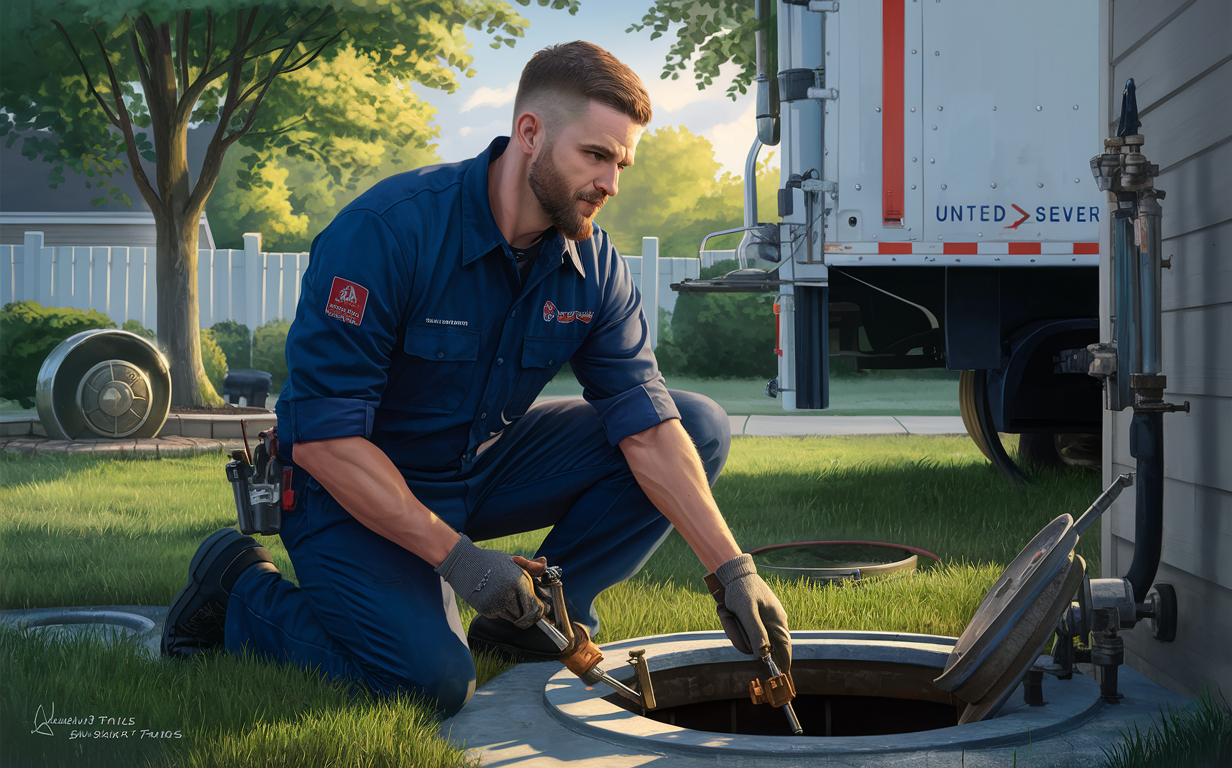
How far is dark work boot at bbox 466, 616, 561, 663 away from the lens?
2.77 metres

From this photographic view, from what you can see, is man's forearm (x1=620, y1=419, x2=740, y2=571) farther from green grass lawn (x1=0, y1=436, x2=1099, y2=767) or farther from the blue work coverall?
green grass lawn (x1=0, y1=436, x2=1099, y2=767)

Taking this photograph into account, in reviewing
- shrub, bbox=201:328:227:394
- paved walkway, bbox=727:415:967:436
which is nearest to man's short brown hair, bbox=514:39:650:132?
paved walkway, bbox=727:415:967:436

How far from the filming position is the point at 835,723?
2.80 metres

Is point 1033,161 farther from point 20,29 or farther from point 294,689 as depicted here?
point 20,29

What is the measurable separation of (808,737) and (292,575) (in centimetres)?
252

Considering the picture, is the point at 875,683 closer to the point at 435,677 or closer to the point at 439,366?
the point at 435,677

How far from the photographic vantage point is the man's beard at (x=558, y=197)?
2320 millimetres

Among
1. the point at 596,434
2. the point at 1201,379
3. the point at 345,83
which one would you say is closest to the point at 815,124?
the point at 596,434

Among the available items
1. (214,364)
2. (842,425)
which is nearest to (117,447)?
(214,364)

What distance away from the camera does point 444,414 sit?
8.46ft

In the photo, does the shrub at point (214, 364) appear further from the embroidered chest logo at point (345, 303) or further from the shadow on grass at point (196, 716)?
the embroidered chest logo at point (345, 303)

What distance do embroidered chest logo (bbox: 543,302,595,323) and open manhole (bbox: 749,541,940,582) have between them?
1456 mm

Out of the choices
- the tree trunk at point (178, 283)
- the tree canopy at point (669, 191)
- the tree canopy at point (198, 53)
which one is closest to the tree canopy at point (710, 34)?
the tree canopy at point (198, 53)

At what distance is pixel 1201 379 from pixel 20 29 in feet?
37.5
